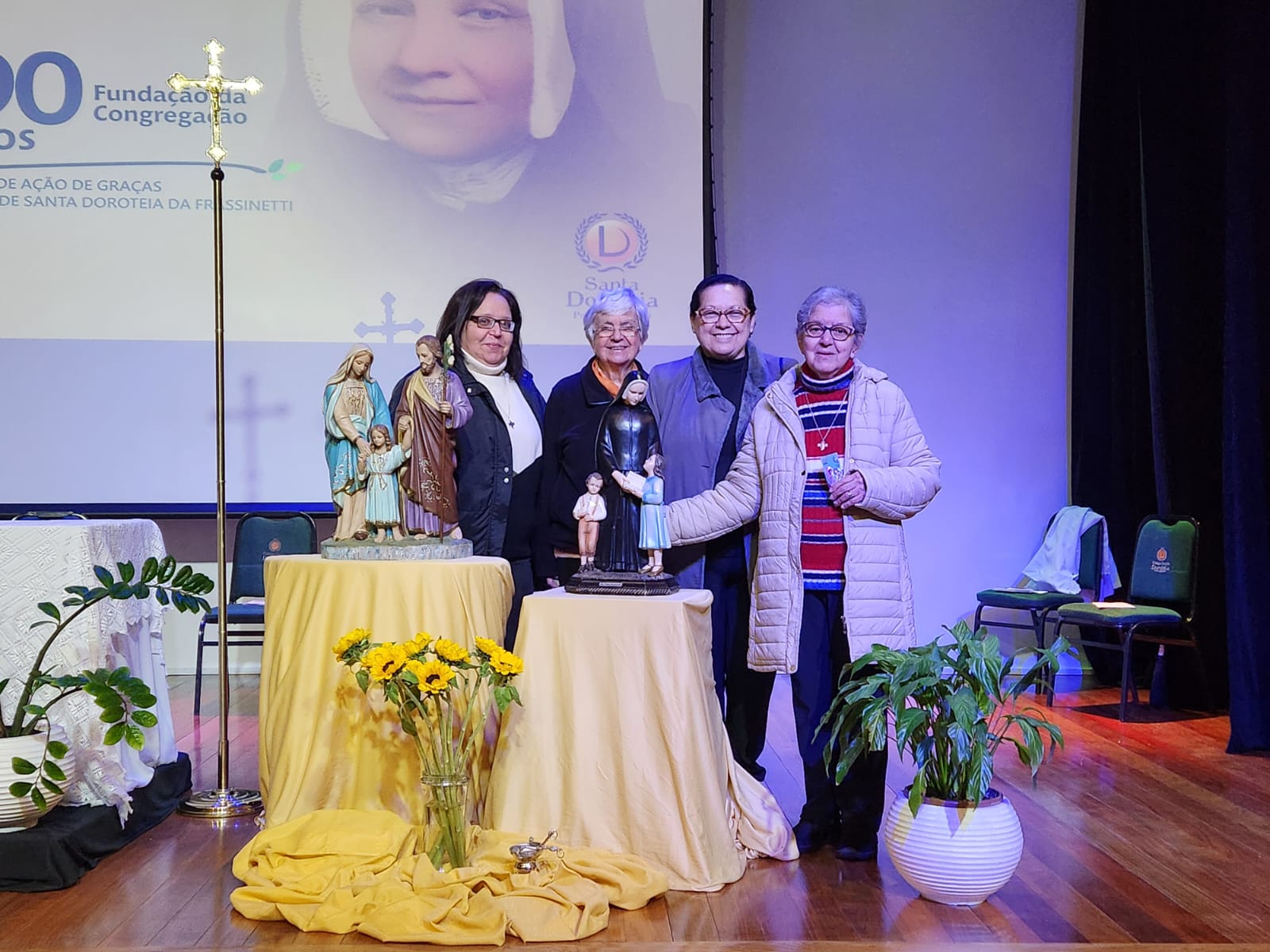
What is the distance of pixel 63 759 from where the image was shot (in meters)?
3.41

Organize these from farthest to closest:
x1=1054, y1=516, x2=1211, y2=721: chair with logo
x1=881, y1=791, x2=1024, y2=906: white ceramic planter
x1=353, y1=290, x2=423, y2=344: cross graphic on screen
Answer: x1=353, y1=290, x2=423, y2=344: cross graphic on screen < x1=1054, y1=516, x2=1211, y2=721: chair with logo < x1=881, y1=791, x2=1024, y2=906: white ceramic planter

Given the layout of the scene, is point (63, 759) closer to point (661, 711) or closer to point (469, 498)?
point (469, 498)

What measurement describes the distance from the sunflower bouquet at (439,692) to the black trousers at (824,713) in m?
0.81

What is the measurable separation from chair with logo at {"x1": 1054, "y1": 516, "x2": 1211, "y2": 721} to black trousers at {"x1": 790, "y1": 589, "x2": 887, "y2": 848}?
97.2 inches

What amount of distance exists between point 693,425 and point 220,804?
75.5 inches

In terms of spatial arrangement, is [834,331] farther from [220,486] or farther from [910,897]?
[220,486]

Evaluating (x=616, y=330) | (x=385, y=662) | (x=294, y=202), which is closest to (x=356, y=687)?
(x=385, y=662)

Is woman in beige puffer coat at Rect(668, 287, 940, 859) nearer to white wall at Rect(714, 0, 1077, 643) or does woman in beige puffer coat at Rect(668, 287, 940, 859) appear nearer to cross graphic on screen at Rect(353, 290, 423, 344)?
cross graphic on screen at Rect(353, 290, 423, 344)

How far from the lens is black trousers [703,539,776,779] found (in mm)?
3773

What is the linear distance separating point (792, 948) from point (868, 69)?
17.4 ft

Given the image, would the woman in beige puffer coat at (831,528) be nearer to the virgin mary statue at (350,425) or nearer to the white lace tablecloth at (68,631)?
the virgin mary statue at (350,425)

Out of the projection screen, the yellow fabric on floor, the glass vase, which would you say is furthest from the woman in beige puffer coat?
the projection screen

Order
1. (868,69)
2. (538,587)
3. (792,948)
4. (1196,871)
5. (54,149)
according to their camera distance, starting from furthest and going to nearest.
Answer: (868,69)
(54,149)
(538,587)
(1196,871)
(792,948)

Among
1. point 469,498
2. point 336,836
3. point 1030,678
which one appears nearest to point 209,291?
point 469,498
